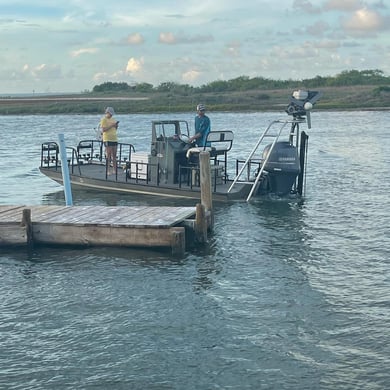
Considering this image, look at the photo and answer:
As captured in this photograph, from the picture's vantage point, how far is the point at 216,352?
9719 mm

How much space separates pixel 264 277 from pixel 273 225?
15.5 feet

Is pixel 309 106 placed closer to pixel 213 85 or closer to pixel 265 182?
pixel 265 182

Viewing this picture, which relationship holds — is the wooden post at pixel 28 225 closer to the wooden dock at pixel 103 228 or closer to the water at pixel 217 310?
the wooden dock at pixel 103 228

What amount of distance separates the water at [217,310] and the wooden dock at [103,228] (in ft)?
0.80

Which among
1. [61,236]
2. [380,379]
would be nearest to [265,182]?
[61,236]

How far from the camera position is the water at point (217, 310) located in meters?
9.13

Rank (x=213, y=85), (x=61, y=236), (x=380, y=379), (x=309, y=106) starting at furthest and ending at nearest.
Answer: (x=213, y=85)
(x=309, y=106)
(x=61, y=236)
(x=380, y=379)

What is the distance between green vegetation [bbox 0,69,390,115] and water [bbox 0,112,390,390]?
75886 millimetres

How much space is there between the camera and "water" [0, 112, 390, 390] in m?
9.13

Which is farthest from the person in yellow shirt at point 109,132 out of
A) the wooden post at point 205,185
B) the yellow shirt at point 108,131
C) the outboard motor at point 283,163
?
the wooden post at point 205,185

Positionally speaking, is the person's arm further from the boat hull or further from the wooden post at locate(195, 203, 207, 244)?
the wooden post at locate(195, 203, 207, 244)

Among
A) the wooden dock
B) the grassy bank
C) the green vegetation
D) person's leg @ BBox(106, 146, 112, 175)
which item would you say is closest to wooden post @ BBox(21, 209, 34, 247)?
the wooden dock

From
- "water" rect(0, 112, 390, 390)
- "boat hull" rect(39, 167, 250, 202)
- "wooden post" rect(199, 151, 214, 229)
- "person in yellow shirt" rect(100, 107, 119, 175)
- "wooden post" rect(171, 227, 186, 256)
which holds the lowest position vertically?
"water" rect(0, 112, 390, 390)

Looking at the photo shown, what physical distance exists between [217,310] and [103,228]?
4.08 m
